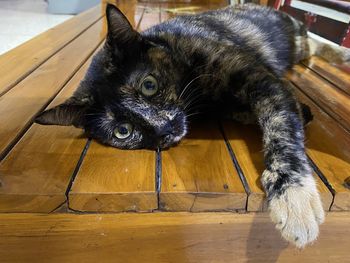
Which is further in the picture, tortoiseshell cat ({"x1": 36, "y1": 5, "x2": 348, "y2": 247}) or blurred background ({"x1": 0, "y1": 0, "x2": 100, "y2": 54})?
blurred background ({"x1": 0, "y1": 0, "x2": 100, "y2": 54})

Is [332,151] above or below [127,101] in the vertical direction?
below

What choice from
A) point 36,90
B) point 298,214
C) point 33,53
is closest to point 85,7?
point 33,53

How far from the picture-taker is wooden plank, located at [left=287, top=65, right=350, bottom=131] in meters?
1.37

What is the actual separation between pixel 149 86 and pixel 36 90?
65 centimetres

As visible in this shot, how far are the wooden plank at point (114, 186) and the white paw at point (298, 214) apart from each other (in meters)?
0.31

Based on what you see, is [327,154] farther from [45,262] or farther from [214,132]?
[45,262]

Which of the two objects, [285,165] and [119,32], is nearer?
[285,165]

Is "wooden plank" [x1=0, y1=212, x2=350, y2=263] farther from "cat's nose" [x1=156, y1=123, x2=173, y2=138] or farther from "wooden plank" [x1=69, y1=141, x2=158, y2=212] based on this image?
"cat's nose" [x1=156, y1=123, x2=173, y2=138]

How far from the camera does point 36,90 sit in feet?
5.03

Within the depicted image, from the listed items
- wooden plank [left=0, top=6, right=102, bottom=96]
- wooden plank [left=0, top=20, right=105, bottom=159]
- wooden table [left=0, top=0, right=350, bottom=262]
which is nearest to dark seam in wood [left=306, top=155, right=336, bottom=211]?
wooden table [left=0, top=0, right=350, bottom=262]

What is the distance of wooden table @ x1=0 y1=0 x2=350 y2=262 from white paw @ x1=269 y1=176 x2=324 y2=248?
59 millimetres

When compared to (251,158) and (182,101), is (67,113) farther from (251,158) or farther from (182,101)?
(251,158)

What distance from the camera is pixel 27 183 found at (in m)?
0.95

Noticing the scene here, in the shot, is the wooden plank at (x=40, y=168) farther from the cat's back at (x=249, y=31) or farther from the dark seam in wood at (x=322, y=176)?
the dark seam in wood at (x=322, y=176)
